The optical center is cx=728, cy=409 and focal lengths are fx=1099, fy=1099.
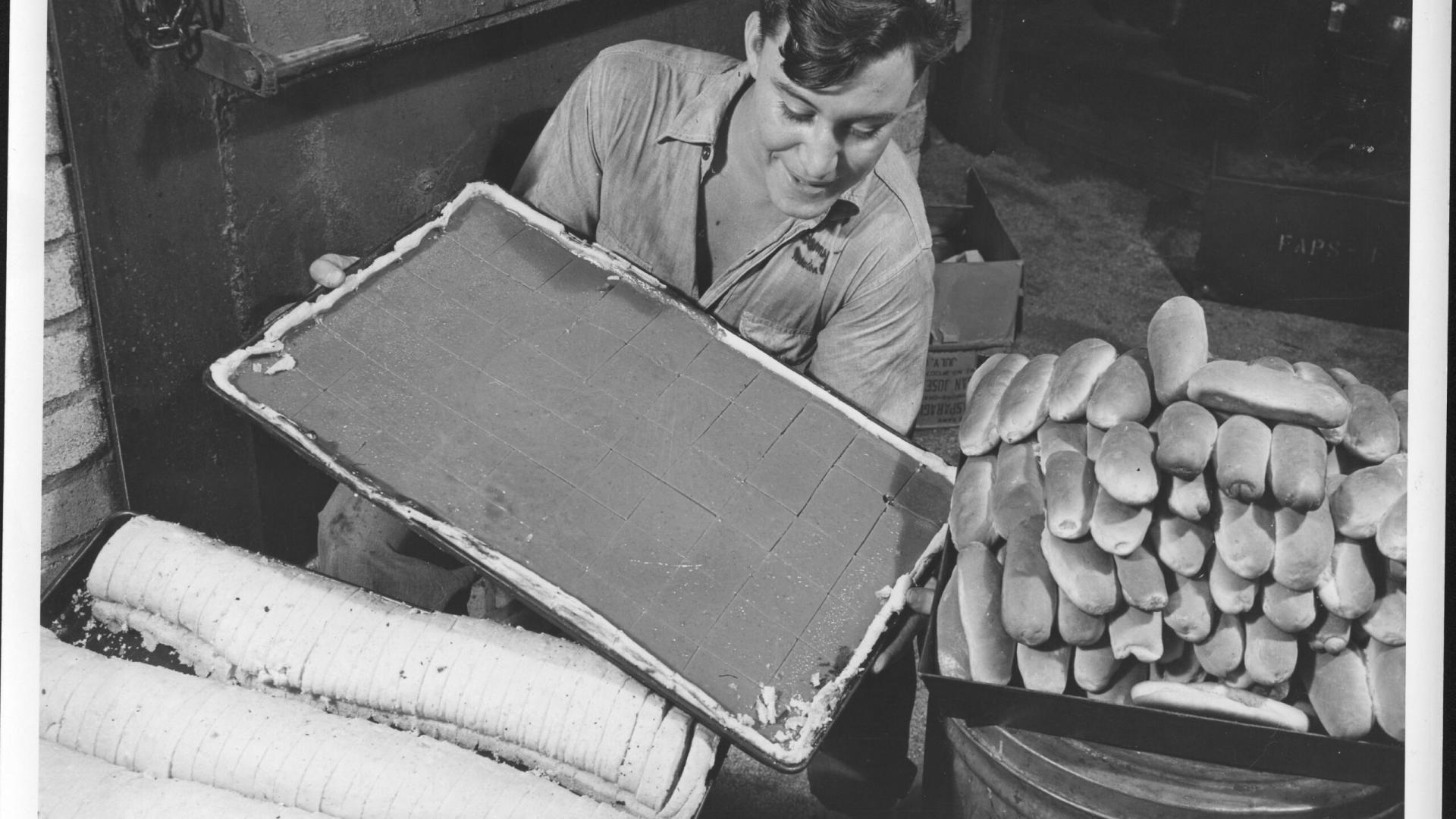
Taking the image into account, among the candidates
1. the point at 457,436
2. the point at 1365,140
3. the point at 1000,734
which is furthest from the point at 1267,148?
the point at 457,436

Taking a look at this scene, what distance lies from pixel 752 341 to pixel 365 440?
79cm

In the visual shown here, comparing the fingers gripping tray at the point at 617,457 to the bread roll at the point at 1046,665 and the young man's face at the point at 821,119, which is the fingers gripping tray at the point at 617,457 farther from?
the young man's face at the point at 821,119

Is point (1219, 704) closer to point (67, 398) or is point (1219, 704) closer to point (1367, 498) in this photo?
point (1367, 498)

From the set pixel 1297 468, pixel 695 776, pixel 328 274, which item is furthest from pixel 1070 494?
pixel 328 274

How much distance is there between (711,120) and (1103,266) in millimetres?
3308

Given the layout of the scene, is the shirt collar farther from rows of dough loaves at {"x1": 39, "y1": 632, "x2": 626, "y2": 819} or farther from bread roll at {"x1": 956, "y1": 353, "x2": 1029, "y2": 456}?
rows of dough loaves at {"x1": 39, "y1": 632, "x2": 626, "y2": 819}

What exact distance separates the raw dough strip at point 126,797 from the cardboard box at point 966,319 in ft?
9.30

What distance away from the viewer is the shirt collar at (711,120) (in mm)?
2602

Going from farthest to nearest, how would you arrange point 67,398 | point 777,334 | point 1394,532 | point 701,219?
point 777,334, point 701,219, point 67,398, point 1394,532

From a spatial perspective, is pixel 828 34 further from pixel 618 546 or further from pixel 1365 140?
pixel 1365 140

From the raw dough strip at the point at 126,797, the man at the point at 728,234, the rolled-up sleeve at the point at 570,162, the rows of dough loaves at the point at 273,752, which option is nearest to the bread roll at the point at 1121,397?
the man at the point at 728,234

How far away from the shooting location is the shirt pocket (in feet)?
9.23

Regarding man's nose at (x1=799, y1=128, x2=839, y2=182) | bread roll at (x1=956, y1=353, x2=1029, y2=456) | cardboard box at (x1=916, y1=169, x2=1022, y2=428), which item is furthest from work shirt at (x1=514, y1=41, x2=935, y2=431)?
cardboard box at (x1=916, y1=169, x2=1022, y2=428)

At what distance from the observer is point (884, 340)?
268cm
